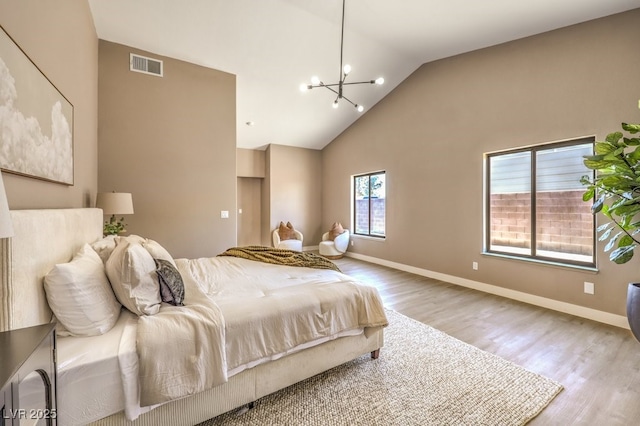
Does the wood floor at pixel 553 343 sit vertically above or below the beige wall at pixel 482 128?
below

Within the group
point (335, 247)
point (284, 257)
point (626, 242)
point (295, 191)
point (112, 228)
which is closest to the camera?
point (626, 242)

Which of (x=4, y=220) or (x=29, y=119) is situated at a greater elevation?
(x=29, y=119)

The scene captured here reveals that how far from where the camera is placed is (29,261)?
1.25 metres

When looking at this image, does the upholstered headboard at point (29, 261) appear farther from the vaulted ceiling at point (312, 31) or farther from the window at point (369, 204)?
the window at point (369, 204)

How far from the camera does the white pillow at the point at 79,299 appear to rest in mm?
1345

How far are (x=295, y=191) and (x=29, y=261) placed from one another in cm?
620

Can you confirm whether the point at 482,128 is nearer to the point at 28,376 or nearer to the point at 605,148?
the point at 605,148

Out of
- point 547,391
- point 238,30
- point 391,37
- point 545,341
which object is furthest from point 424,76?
point 547,391

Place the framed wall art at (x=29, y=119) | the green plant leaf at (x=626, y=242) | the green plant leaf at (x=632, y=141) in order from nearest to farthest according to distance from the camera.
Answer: the framed wall art at (x=29, y=119)
the green plant leaf at (x=632, y=141)
the green plant leaf at (x=626, y=242)

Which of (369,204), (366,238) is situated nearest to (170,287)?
(366,238)

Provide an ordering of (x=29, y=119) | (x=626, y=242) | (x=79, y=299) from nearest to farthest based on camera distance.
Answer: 1. (x=79, y=299)
2. (x=29, y=119)
3. (x=626, y=242)

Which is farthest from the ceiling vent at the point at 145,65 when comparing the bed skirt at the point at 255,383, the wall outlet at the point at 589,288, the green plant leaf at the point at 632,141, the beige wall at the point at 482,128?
the wall outlet at the point at 589,288

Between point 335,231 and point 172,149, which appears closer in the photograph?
point 172,149

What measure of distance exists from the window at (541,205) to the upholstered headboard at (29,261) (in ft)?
15.9
